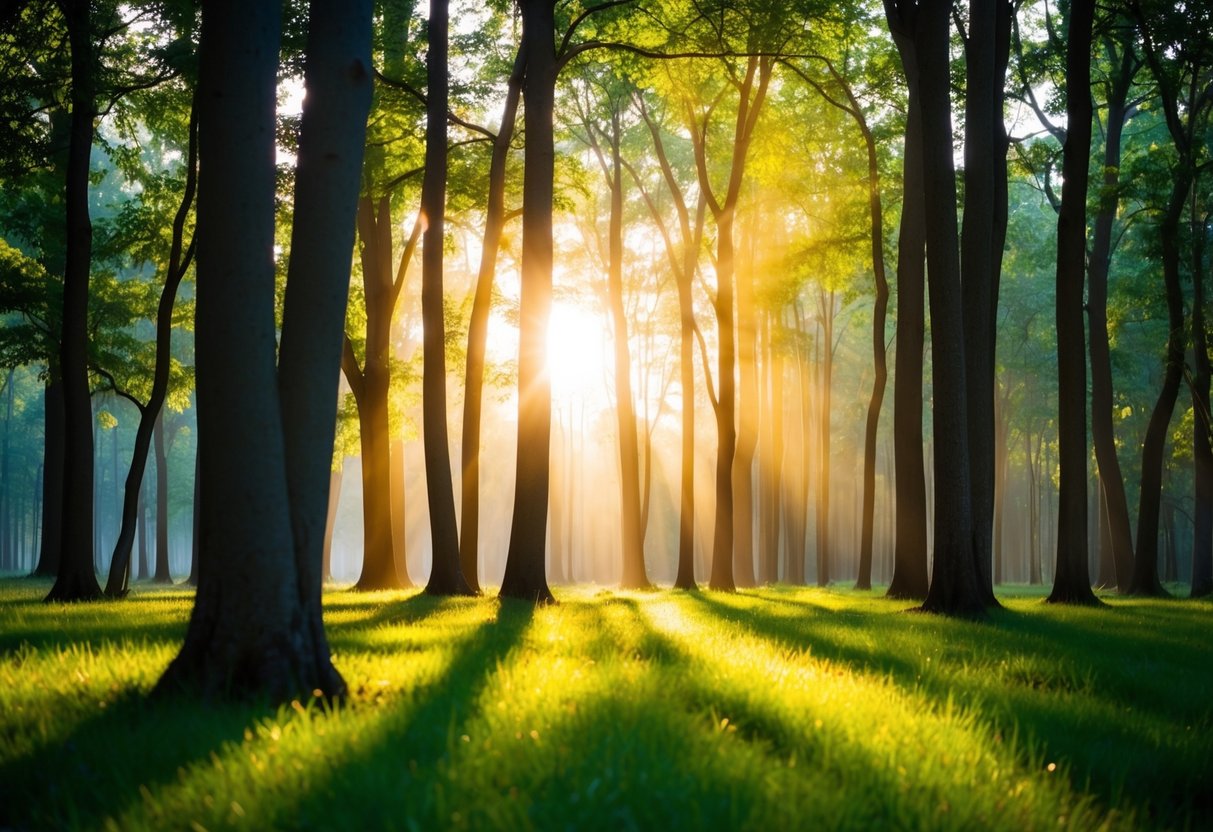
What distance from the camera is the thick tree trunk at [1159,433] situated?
1988 cm

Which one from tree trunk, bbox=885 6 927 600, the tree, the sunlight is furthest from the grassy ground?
the sunlight

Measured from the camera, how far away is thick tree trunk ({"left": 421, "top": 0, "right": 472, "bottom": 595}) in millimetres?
15320

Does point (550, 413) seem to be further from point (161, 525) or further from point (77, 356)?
point (161, 525)

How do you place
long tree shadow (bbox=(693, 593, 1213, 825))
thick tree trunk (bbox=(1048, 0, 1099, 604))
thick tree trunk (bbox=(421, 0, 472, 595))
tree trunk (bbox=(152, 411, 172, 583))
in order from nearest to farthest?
long tree shadow (bbox=(693, 593, 1213, 825)) < thick tree trunk (bbox=(421, 0, 472, 595)) < thick tree trunk (bbox=(1048, 0, 1099, 604)) < tree trunk (bbox=(152, 411, 172, 583))

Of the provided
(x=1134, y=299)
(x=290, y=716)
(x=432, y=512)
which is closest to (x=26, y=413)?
(x=432, y=512)

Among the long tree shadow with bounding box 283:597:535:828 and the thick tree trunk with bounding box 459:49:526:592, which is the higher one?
the thick tree trunk with bounding box 459:49:526:592

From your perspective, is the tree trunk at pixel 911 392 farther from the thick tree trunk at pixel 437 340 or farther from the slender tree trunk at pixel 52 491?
the slender tree trunk at pixel 52 491

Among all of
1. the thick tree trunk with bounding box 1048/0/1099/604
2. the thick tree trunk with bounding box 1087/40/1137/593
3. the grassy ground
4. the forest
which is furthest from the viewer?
the thick tree trunk with bounding box 1087/40/1137/593

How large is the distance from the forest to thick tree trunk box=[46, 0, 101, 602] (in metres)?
0.06

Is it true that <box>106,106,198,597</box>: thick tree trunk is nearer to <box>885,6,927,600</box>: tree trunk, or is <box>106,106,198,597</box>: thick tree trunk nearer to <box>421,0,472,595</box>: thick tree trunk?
<box>421,0,472,595</box>: thick tree trunk

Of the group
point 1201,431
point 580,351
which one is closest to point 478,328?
point 1201,431

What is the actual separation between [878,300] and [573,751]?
2029 cm

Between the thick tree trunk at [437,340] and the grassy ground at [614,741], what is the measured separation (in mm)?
7745

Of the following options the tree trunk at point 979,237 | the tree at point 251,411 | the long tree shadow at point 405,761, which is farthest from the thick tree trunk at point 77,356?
the tree trunk at point 979,237
